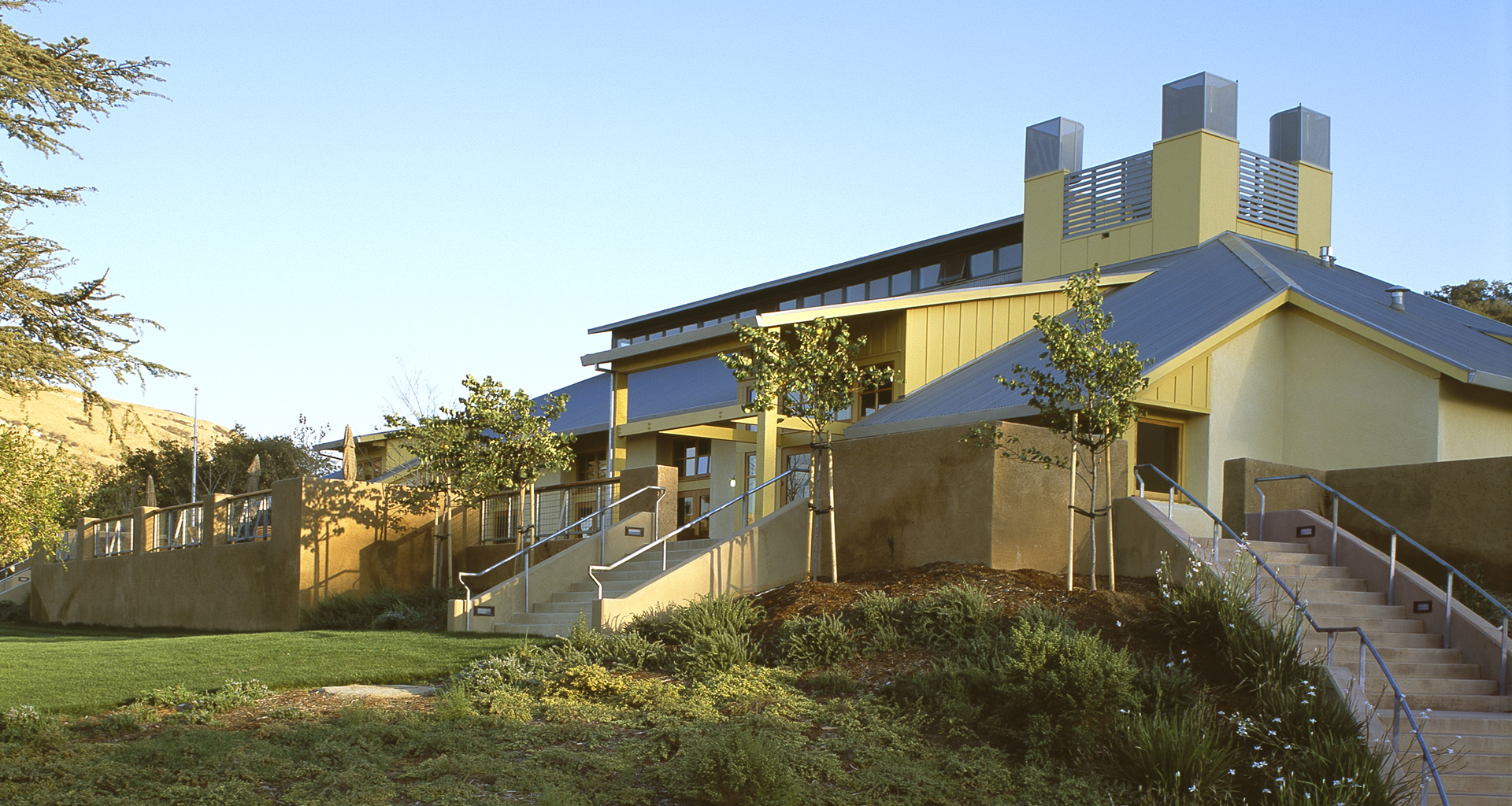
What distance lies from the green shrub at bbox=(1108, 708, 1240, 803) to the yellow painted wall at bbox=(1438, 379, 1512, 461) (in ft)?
34.9

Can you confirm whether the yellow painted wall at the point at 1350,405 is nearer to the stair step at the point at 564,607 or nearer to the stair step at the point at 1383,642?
the stair step at the point at 1383,642

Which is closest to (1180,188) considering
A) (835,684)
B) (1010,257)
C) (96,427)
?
(1010,257)

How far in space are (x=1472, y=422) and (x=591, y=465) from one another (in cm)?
1761

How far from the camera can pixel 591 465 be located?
28953 mm

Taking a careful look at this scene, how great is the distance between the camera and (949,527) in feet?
48.1

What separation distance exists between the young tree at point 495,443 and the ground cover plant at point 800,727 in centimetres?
683

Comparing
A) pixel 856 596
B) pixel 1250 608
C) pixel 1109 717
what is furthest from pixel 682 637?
pixel 1250 608

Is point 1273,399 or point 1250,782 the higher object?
point 1273,399

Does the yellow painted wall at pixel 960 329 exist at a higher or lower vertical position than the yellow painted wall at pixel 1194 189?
lower

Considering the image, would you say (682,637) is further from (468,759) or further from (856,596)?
(468,759)

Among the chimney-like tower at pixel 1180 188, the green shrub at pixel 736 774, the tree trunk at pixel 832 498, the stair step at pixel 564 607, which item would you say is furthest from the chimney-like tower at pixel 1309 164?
the green shrub at pixel 736 774

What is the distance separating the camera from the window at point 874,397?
21.2 m

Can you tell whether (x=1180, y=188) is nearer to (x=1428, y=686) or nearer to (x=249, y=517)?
(x=1428, y=686)

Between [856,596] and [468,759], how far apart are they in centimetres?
568
